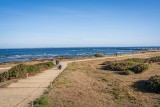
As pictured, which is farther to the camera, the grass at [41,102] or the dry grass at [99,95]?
the dry grass at [99,95]

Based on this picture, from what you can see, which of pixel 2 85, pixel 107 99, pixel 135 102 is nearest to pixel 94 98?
pixel 107 99

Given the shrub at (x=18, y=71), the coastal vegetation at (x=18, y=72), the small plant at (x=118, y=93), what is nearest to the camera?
the small plant at (x=118, y=93)

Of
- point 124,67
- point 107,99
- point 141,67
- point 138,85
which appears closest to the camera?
point 107,99

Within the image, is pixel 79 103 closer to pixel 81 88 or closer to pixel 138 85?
pixel 81 88

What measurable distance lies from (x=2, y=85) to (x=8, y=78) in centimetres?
367

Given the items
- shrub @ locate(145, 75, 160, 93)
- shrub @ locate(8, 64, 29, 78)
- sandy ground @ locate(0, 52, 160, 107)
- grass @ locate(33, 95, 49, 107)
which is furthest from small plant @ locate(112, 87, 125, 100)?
shrub @ locate(8, 64, 29, 78)

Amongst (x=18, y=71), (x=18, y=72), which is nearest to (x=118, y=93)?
(x=18, y=72)

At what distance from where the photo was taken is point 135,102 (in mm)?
15352

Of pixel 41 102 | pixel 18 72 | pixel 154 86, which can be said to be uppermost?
pixel 18 72

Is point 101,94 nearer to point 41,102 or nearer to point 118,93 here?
point 118,93

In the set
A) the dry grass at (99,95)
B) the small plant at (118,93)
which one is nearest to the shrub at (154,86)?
the dry grass at (99,95)

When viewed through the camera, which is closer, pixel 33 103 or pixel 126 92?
pixel 33 103

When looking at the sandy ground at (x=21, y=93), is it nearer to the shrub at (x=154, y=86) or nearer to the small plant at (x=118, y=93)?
the small plant at (x=118, y=93)

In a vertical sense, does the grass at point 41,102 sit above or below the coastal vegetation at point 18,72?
below
